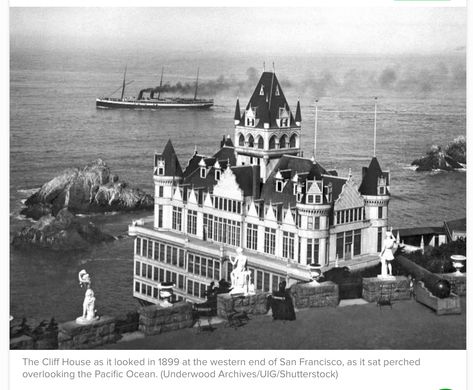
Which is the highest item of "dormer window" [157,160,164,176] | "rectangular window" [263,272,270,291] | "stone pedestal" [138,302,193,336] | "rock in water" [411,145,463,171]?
"rock in water" [411,145,463,171]

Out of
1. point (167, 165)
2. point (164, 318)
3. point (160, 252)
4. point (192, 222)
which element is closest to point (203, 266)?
point (192, 222)

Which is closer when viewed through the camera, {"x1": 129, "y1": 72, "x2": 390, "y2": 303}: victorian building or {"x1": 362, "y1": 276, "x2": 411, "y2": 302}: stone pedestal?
{"x1": 362, "y1": 276, "x2": 411, "y2": 302}: stone pedestal

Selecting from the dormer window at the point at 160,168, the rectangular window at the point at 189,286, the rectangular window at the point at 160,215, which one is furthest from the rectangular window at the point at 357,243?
the dormer window at the point at 160,168

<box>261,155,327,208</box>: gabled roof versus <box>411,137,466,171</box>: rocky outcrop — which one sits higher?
<box>411,137,466,171</box>: rocky outcrop

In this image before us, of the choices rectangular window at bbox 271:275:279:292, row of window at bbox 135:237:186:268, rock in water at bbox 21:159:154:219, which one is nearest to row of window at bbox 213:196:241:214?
row of window at bbox 135:237:186:268

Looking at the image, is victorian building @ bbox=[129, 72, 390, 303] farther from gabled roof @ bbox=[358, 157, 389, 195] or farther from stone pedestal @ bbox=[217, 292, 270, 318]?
stone pedestal @ bbox=[217, 292, 270, 318]

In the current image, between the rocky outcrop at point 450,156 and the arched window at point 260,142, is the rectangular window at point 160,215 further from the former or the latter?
the rocky outcrop at point 450,156

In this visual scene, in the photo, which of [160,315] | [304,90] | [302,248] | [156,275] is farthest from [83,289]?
[160,315]
